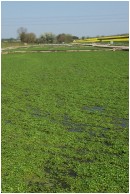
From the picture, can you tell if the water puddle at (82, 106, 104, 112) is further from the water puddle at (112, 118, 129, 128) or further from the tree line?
the tree line

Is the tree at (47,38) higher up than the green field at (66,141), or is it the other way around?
the tree at (47,38)

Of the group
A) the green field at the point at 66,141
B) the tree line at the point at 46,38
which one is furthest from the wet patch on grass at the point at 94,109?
the tree line at the point at 46,38

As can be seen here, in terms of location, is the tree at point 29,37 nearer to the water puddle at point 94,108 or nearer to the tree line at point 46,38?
the tree line at point 46,38

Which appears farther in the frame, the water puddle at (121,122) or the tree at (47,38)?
the tree at (47,38)

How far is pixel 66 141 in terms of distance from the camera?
1023cm

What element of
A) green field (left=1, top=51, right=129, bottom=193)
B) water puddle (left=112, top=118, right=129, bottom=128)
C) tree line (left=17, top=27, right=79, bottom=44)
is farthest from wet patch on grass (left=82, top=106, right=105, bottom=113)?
tree line (left=17, top=27, right=79, bottom=44)

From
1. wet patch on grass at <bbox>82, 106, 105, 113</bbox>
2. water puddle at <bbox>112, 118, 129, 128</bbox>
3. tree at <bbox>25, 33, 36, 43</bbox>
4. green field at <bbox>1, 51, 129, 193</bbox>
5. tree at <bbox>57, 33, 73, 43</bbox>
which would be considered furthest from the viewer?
tree at <bbox>57, 33, 73, 43</bbox>

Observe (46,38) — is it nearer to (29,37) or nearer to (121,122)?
(29,37)

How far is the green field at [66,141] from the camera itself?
24.8 feet

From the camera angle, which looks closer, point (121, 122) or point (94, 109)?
point (121, 122)

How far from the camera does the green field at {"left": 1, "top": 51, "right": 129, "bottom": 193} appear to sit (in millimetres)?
7555

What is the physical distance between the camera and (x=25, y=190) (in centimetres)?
724

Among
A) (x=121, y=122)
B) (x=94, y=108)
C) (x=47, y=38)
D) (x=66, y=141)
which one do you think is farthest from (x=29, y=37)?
(x=66, y=141)

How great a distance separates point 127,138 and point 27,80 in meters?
15.0
